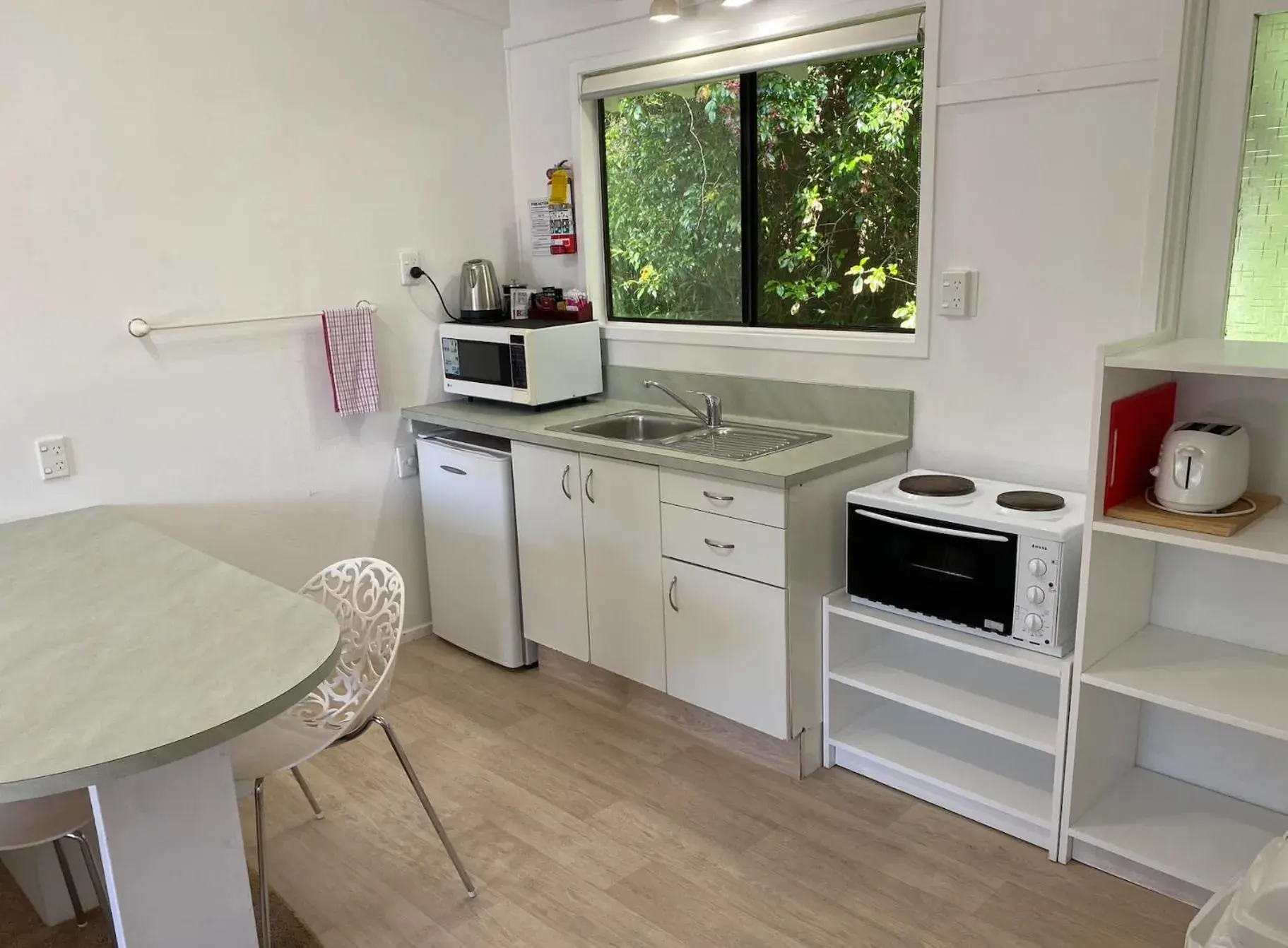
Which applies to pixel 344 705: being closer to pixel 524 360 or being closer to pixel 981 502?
pixel 524 360

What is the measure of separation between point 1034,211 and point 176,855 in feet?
7.68

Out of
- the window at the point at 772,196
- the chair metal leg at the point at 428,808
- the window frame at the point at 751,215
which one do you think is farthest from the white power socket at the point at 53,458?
the window frame at the point at 751,215

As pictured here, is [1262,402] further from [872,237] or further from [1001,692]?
[872,237]

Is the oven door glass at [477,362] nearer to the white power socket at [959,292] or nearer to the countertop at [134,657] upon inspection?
the countertop at [134,657]

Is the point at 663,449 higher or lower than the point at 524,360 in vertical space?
lower

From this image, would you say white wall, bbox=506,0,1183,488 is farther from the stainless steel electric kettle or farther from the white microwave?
the stainless steel electric kettle

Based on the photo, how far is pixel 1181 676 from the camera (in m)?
2.14

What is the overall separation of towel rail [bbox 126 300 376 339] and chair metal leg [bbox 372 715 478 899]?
1485mm

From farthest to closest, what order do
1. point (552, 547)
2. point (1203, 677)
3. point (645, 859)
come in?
point (552, 547) → point (645, 859) → point (1203, 677)

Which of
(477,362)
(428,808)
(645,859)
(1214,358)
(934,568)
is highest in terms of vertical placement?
(1214,358)

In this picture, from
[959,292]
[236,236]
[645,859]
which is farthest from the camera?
[236,236]

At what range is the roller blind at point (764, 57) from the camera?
8.63 ft

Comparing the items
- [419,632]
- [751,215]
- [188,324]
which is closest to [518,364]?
[751,215]

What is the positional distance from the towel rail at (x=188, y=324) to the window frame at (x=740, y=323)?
103 cm
